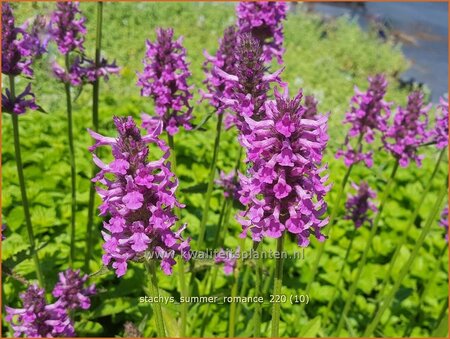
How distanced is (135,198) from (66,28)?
2.32 metres

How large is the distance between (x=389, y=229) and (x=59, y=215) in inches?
140

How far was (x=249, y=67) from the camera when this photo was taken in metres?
2.27

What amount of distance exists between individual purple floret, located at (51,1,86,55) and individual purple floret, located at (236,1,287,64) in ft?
4.08

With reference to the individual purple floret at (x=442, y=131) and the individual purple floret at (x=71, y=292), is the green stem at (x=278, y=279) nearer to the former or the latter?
the individual purple floret at (x=71, y=292)

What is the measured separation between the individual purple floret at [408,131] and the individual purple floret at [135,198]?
220cm

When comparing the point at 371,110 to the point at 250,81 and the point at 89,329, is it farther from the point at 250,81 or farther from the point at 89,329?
the point at 89,329

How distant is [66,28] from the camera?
145 inches

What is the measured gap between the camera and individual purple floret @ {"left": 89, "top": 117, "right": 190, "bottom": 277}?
186cm

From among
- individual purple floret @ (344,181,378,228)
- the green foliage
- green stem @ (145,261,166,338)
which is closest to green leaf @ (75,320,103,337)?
the green foliage

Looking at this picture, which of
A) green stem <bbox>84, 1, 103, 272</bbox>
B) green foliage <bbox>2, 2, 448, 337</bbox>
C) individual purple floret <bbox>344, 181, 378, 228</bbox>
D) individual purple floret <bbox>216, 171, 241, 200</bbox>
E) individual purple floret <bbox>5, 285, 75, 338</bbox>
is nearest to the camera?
individual purple floret <bbox>5, 285, 75, 338</bbox>

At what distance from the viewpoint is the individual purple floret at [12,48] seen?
3.00 meters

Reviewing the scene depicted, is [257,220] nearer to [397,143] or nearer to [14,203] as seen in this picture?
[397,143]

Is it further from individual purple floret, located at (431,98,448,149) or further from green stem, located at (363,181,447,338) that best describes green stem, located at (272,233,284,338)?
individual purple floret, located at (431,98,448,149)

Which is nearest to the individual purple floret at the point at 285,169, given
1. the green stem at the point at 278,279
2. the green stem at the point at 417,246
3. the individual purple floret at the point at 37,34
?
the green stem at the point at 278,279
